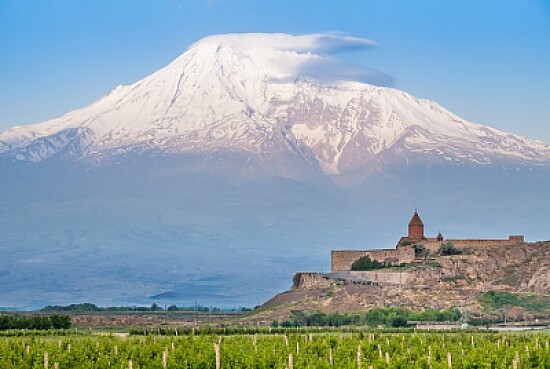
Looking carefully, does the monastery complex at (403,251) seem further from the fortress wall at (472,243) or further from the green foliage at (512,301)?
the green foliage at (512,301)

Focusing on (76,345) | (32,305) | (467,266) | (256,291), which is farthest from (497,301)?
(256,291)

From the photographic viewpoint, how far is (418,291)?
71.2m

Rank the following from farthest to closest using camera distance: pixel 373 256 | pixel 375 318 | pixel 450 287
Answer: pixel 373 256 → pixel 450 287 → pixel 375 318

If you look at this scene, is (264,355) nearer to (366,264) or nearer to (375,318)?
(375,318)

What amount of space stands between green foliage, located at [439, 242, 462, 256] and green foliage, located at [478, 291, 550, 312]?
1136 cm

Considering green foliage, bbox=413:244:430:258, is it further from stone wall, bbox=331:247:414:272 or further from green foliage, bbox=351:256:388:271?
green foliage, bbox=351:256:388:271

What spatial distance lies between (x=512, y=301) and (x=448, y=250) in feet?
45.6

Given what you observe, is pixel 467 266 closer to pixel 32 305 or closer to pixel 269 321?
pixel 269 321

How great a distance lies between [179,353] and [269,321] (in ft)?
111

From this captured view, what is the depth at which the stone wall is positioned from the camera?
8194 centimetres

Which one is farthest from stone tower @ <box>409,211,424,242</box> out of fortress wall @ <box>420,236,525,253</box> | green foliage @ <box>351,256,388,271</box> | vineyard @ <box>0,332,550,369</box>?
vineyard @ <box>0,332,550,369</box>

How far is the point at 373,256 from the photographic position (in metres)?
84.5

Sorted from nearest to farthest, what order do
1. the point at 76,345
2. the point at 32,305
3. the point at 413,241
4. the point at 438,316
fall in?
the point at 76,345
the point at 438,316
the point at 413,241
the point at 32,305

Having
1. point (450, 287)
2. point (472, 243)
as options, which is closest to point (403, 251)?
point (472, 243)
